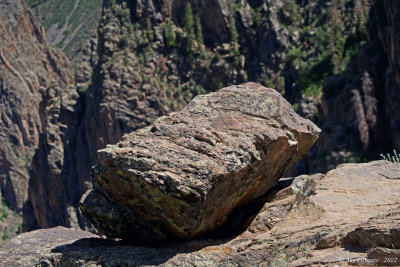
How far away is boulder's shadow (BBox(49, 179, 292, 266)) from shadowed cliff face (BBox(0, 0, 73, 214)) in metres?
107

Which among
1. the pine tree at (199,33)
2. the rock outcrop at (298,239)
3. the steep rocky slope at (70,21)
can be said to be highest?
→ the steep rocky slope at (70,21)

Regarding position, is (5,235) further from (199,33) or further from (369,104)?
(369,104)

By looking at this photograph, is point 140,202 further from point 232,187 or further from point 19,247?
point 19,247

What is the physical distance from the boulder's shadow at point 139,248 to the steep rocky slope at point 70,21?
15017cm

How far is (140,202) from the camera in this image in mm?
10844

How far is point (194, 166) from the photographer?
33.5 ft

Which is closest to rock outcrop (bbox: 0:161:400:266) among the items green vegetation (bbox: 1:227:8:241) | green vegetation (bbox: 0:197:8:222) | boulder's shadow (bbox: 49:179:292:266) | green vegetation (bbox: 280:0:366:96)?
boulder's shadow (bbox: 49:179:292:266)

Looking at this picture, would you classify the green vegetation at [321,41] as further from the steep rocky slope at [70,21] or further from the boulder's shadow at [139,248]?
the steep rocky slope at [70,21]

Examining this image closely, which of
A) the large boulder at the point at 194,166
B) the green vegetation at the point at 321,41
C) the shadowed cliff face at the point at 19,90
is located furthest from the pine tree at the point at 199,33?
the large boulder at the point at 194,166

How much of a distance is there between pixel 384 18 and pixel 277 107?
54.4 meters

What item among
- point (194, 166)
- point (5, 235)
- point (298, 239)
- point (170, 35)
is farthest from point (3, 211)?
point (298, 239)

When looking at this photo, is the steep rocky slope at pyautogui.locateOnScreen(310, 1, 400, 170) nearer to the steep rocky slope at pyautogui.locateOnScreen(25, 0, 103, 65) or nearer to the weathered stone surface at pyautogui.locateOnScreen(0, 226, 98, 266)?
the weathered stone surface at pyautogui.locateOnScreen(0, 226, 98, 266)

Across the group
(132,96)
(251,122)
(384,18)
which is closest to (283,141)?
(251,122)

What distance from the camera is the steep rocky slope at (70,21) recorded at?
549 ft
